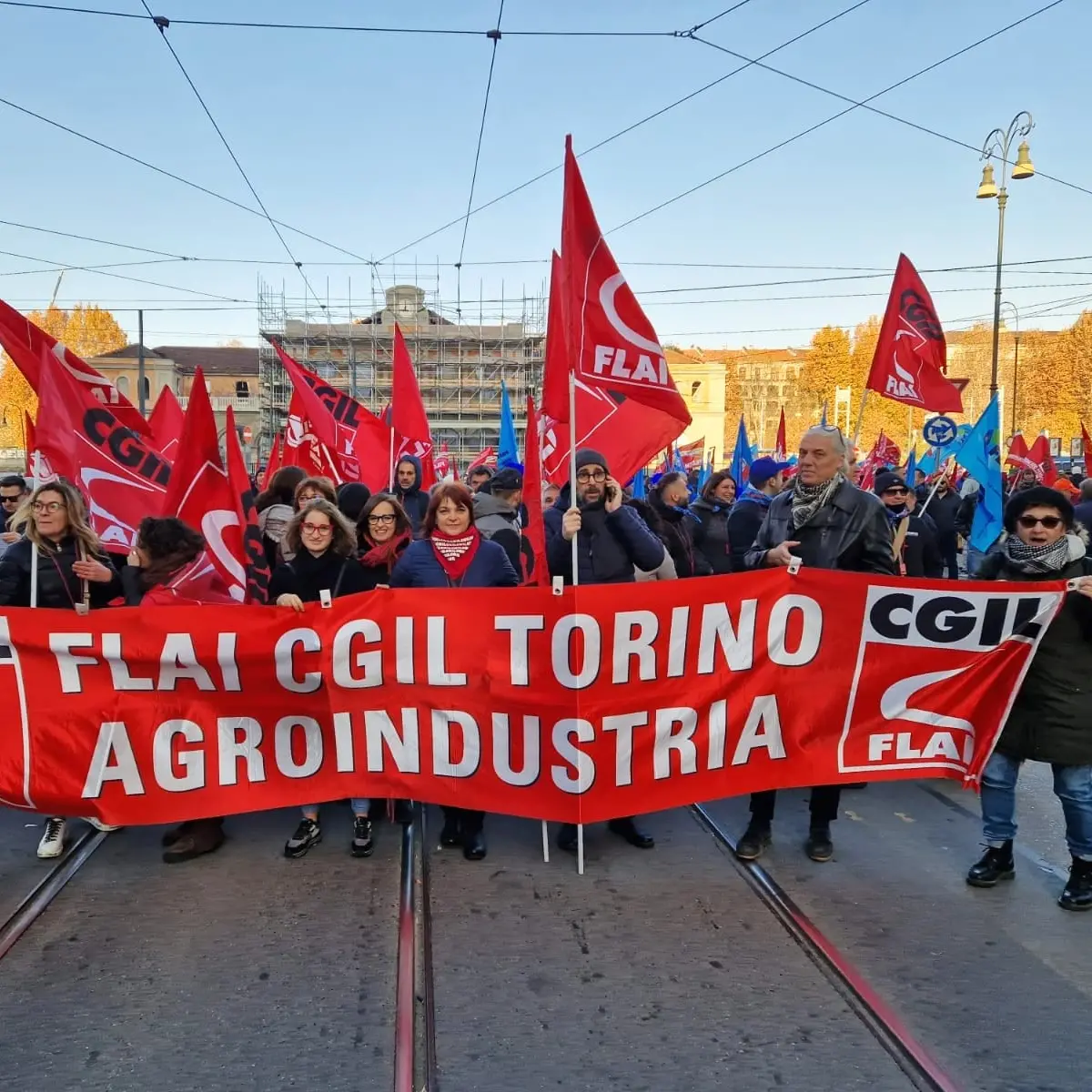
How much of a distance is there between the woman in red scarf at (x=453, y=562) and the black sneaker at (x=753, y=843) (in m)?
1.34

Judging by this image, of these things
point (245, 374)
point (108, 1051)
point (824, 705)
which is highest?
point (245, 374)

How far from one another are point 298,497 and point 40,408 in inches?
74.3

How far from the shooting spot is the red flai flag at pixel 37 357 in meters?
4.80

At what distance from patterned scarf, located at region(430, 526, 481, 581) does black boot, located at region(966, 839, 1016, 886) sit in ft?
9.58

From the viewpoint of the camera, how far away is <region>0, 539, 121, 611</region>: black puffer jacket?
447 cm

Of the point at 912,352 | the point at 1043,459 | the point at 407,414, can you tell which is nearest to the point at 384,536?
the point at 407,414

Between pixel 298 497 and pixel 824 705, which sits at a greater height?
pixel 298 497

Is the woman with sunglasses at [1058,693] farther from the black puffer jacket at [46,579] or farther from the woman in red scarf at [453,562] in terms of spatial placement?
the black puffer jacket at [46,579]

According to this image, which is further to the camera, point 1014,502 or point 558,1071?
point 1014,502

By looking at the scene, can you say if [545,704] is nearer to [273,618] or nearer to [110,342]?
[273,618]

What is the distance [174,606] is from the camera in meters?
4.07

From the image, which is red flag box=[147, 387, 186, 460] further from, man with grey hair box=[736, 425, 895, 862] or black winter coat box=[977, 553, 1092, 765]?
black winter coat box=[977, 553, 1092, 765]

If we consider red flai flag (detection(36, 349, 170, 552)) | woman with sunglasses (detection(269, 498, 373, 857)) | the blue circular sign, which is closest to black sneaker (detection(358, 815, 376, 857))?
woman with sunglasses (detection(269, 498, 373, 857))

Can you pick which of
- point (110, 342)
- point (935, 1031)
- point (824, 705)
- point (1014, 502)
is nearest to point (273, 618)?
point (824, 705)
